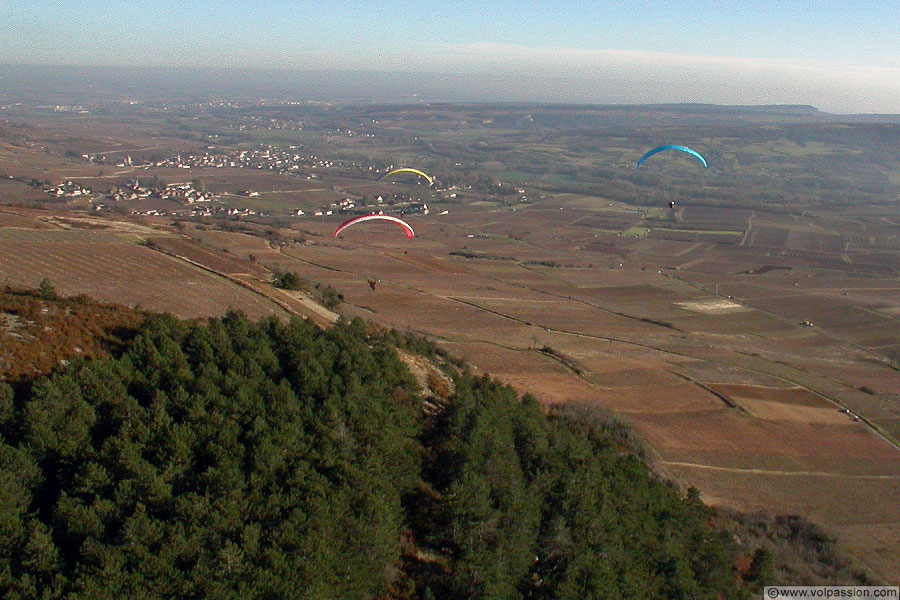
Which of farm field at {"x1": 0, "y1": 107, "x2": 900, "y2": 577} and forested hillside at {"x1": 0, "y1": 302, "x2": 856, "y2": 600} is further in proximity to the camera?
farm field at {"x1": 0, "y1": 107, "x2": 900, "y2": 577}

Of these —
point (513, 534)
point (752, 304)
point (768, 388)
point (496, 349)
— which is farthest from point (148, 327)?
point (752, 304)

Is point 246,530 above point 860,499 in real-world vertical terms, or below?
above

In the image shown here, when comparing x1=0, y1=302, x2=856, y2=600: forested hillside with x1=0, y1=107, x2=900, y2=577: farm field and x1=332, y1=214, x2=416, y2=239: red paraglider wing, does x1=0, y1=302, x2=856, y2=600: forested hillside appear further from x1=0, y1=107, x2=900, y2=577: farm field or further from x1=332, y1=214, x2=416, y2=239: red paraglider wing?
x1=332, y1=214, x2=416, y2=239: red paraglider wing

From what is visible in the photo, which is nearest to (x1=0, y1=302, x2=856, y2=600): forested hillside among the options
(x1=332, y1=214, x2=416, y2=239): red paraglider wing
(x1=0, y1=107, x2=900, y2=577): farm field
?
(x1=0, y1=107, x2=900, y2=577): farm field

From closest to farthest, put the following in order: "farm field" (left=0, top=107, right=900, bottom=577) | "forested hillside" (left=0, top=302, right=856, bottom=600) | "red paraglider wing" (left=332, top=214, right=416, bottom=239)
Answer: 1. "forested hillside" (left=0, top=302, right=856, bottom=600)
2. "farm field" (left=0, top=107, right=900, bottom=577)
3. "red paraglider wing" (left=332, top=214, right=416, bottom=239)

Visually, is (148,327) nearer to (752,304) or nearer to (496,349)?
(496,349)

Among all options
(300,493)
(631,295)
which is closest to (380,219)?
(631,295)

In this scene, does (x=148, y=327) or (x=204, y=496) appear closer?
(x=204, y=496)

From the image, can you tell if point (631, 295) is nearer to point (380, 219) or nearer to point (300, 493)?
point (380, 219)

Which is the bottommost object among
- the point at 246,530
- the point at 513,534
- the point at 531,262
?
the point at 531,262
